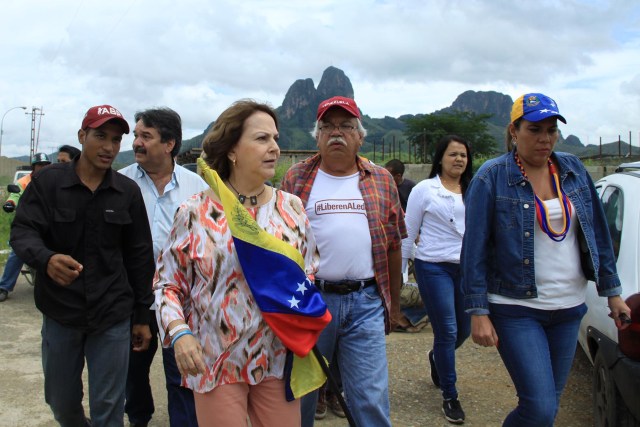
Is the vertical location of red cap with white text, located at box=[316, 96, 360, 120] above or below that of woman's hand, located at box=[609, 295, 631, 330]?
above

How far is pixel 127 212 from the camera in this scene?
11.1 feet

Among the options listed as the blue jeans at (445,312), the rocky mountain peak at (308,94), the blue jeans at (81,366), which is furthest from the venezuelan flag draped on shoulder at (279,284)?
the rocky mountain peak at (308,94)

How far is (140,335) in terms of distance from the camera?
3443 mm

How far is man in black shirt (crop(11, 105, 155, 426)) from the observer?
3.17 m

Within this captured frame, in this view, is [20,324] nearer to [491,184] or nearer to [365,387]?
[365,387]

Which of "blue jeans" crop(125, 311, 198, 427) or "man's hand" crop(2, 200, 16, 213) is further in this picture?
"man's hand" crop(2, 200, 16, 213)

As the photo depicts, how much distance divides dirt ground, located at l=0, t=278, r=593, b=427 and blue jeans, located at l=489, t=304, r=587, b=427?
5.28 ft

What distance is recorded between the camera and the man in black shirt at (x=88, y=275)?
10.4 ft

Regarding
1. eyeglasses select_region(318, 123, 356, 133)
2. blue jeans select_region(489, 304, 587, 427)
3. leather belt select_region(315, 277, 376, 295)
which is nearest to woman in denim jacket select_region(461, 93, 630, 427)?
blue jeans select_region(489, 304, 587, 427)

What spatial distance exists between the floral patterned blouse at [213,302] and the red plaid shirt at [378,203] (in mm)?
894

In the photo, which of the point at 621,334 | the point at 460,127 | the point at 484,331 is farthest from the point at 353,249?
the point at 460,127

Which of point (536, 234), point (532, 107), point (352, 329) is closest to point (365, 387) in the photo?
point (352, 329)

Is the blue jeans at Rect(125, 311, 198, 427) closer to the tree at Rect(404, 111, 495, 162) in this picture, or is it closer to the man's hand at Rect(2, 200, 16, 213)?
the man's hand at Rect(2, 200, 16, 213)

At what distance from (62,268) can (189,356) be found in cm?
98
